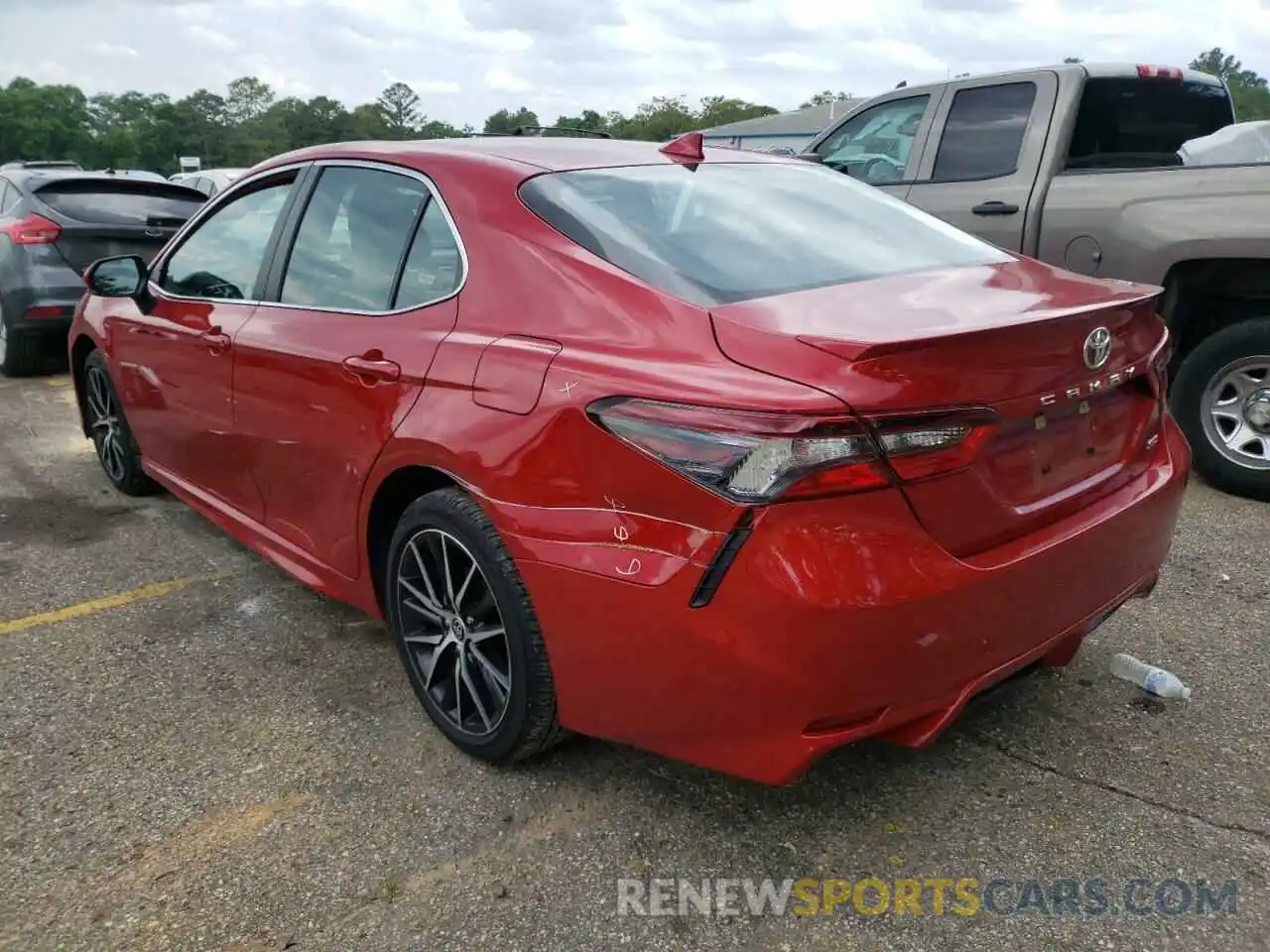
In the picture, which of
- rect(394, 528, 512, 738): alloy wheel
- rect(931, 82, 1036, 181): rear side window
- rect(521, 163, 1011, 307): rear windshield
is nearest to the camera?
rect(521, 163, 1011, 307): rear windshield

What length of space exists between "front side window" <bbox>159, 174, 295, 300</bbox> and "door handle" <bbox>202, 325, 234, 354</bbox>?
0.46 feet

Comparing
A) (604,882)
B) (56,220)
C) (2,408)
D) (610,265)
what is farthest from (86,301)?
(604,882)

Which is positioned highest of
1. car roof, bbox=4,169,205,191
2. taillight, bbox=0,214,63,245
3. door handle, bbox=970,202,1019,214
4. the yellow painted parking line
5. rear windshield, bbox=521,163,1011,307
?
rear windshield, bbox=521,163,1011,307

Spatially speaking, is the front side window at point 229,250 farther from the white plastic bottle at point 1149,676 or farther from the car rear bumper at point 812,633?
the white plastic bottle at point 1149,676

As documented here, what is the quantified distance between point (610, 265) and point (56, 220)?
658 centimetres

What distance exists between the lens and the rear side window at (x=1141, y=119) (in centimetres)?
544

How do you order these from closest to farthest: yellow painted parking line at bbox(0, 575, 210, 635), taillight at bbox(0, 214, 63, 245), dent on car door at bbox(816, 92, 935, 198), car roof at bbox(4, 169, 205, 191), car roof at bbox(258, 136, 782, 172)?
car roof at bbox(258, 136, 782, 172), yellow painted parking line at bbox(0, 575, 210, 635), dent on car door at bbox(816, 92, 935, 198), taillight at bbox(0, 214, 63, 245), car roof at bbox(4, 169, 205, 191)

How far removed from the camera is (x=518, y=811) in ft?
8.30

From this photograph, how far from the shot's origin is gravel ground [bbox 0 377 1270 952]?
2145 millimetres

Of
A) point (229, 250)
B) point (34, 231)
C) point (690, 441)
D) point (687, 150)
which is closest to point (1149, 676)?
point (690, 441)

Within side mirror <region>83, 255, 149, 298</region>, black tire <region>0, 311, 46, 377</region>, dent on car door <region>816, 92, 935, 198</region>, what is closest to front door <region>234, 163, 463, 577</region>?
side mirror <region>83, 255, 149, 298</region>

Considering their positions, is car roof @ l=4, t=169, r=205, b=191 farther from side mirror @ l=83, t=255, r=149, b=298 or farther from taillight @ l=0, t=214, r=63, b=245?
Answer: side mirror @ l=83, t=255, r=149, b=298

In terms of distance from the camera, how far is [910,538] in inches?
79.2

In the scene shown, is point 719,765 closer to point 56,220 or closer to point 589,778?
point 589,778
